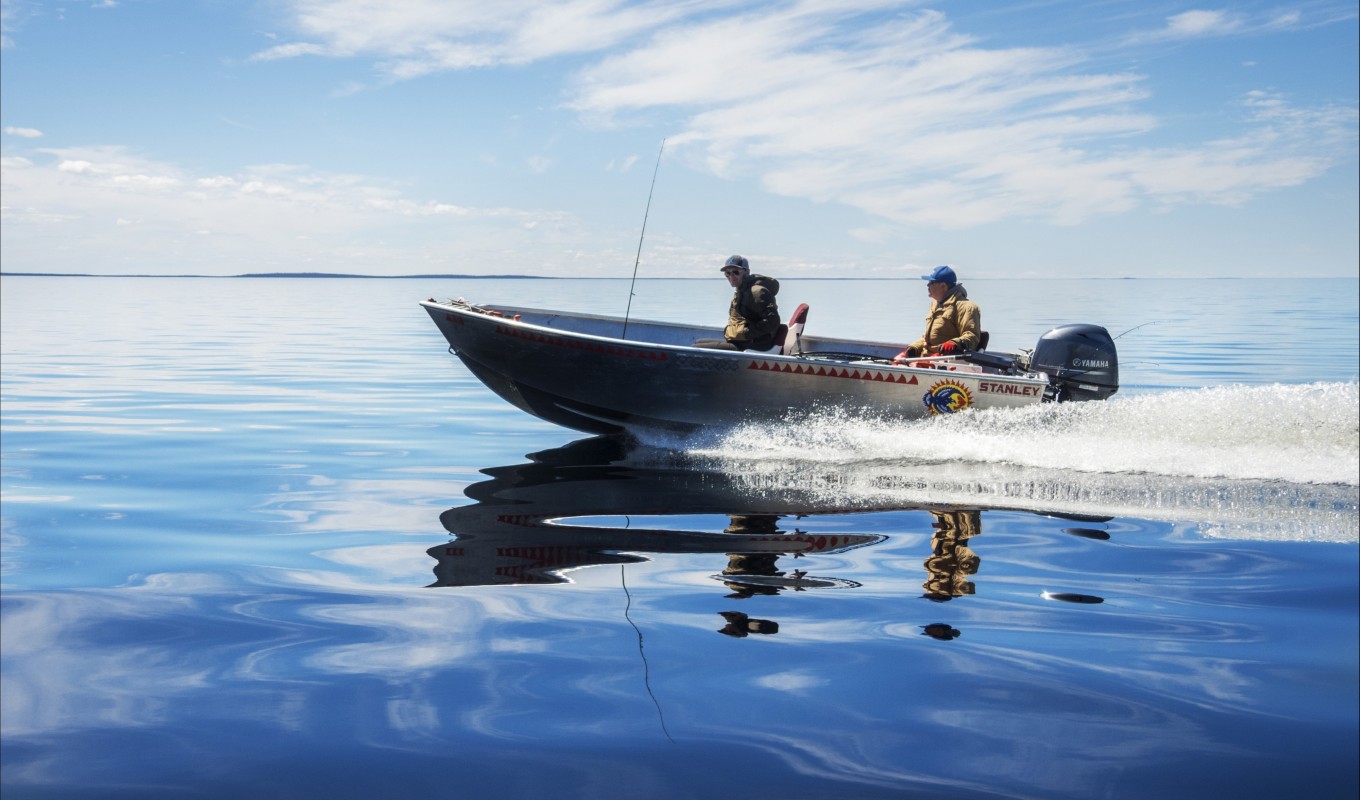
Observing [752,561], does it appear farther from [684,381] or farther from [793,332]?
[793,332]

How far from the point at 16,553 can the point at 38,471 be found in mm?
3278

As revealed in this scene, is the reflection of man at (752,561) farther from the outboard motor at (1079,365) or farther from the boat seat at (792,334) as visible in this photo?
the outboard motor at (1079,365)

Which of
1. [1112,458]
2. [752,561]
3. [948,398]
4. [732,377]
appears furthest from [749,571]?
[1112,458]

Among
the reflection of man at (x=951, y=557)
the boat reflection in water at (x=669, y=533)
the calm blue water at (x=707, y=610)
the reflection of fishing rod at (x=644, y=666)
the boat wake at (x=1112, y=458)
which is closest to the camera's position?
the calm blue water at (x=707, y=610)

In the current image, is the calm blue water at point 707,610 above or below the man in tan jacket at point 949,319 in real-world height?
below

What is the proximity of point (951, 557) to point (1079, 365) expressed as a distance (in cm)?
465

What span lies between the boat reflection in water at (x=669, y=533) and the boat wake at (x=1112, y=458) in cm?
52

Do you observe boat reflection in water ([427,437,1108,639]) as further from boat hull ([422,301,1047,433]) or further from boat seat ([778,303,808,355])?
boat seat ([778,303,808,355])

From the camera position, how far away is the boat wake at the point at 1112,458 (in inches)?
283

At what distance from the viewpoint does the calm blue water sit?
3324 mm

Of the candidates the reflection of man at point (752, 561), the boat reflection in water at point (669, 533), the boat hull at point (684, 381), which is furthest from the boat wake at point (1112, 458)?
the reflection of man at point (752, 561)

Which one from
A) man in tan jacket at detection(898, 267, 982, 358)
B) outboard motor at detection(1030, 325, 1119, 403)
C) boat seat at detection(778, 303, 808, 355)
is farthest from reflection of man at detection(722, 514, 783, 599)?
outboard motor at detection(1030, 325, 1119, 403)

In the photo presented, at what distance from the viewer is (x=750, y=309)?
34.1ft

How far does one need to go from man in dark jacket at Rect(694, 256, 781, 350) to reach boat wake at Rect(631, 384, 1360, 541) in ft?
3.80
